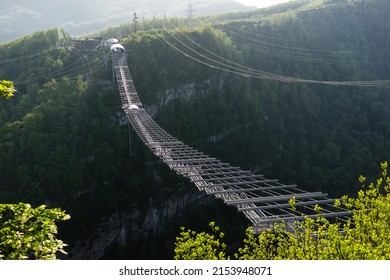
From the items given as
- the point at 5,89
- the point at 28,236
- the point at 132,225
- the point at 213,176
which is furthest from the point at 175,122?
the point at 28,236

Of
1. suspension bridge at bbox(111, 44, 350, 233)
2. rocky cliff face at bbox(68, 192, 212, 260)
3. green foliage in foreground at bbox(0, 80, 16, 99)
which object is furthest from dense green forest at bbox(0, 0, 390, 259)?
green foliage in foreground at bbox(0, 80, 16, 99)

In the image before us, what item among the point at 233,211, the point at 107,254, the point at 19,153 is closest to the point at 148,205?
the point at 107,254

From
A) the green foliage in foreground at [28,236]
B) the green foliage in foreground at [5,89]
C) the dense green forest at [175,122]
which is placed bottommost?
the dense green forest at [175,122]

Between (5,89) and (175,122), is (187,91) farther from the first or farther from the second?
(5,89)

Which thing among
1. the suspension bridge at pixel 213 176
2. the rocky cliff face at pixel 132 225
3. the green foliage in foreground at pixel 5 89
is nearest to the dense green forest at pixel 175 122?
the rocky cliff face at pixel 132 225

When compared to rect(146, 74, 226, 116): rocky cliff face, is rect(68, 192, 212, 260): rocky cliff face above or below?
below

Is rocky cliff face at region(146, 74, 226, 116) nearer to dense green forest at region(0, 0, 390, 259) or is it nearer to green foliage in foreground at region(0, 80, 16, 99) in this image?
dense green forest at region(0, 0, 390, 259)

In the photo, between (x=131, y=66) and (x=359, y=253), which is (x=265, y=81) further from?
(x=359, y=253)

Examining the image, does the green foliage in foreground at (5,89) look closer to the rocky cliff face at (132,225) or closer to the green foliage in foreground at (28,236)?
the green foliage in foreground at (28,236)
